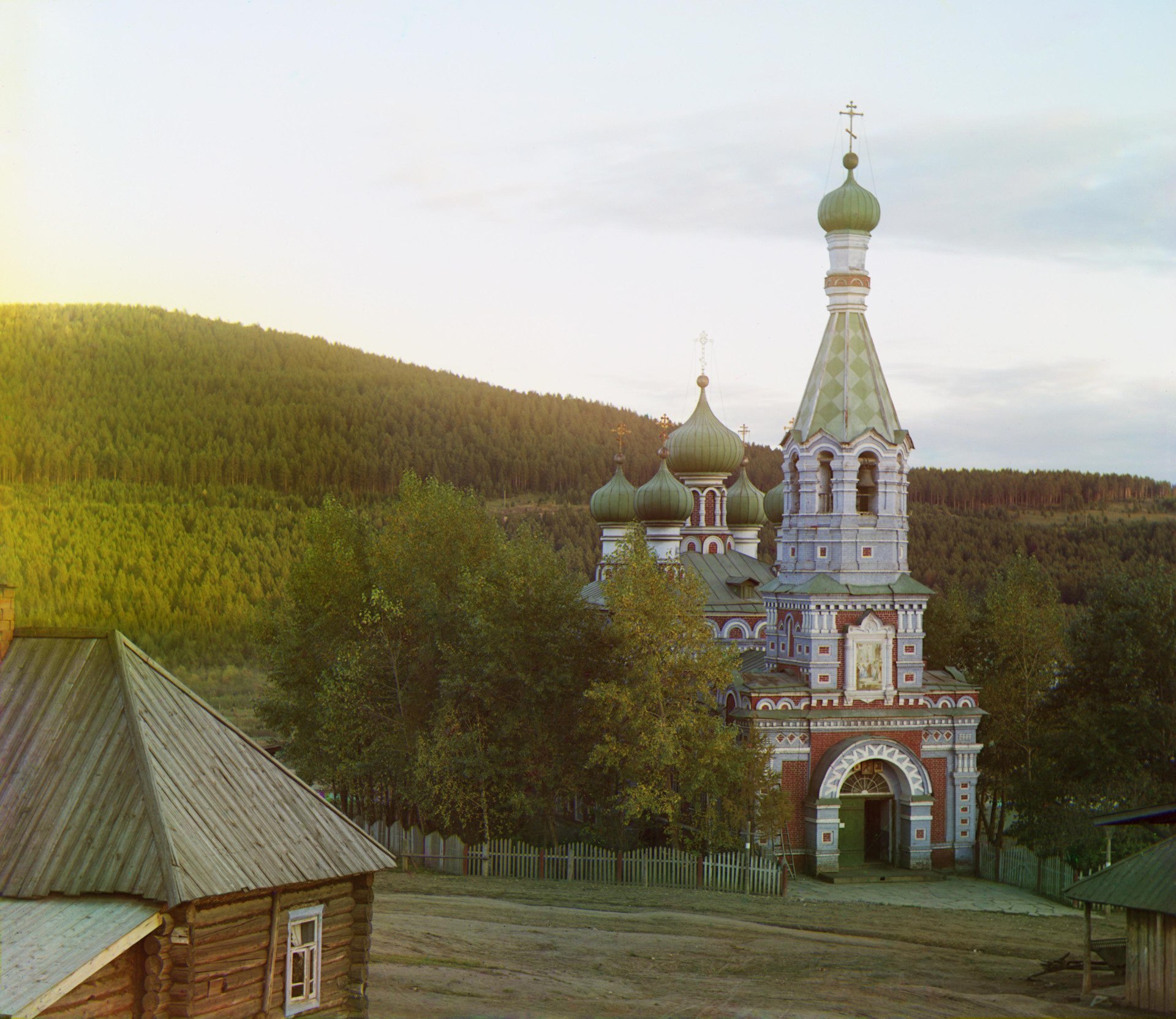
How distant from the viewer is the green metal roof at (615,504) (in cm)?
5069

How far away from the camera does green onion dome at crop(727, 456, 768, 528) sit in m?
52.3

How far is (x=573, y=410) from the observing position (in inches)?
5335

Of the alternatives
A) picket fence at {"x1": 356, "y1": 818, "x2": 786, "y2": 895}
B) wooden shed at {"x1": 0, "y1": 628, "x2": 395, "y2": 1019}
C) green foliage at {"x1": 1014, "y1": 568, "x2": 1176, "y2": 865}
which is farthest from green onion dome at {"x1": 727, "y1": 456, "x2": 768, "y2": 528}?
wooden shed at {"x1": 0, "y1": 628, "x2": 395, "y2": 1019}

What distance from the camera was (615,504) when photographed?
5081 cm

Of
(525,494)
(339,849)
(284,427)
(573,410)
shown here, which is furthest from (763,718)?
(573,410)

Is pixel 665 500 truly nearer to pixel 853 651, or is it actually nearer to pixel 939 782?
pixel 853 651

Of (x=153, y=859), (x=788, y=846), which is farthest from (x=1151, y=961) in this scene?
(x=788, y=846)

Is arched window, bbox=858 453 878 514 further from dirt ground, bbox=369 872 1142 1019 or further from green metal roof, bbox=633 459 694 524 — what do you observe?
dirt ground, bbox=369 872 1142 1019

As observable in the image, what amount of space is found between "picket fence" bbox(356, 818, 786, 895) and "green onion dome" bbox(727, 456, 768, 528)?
21.5m

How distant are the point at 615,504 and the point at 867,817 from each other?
18441 mm

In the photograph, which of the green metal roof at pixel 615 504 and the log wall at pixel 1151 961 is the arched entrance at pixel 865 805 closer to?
the log wall at pixel 1151 961

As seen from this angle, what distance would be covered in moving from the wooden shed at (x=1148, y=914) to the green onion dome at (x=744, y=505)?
32631 mm

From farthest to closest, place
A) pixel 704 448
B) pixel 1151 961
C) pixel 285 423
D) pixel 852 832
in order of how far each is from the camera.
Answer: pixel 285 423 → pixel 704 448 → pixel 852 832 → pixel 1151 961

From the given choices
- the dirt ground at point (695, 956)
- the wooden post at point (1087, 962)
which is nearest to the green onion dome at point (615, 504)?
the dirt ground at point (695, 956)
